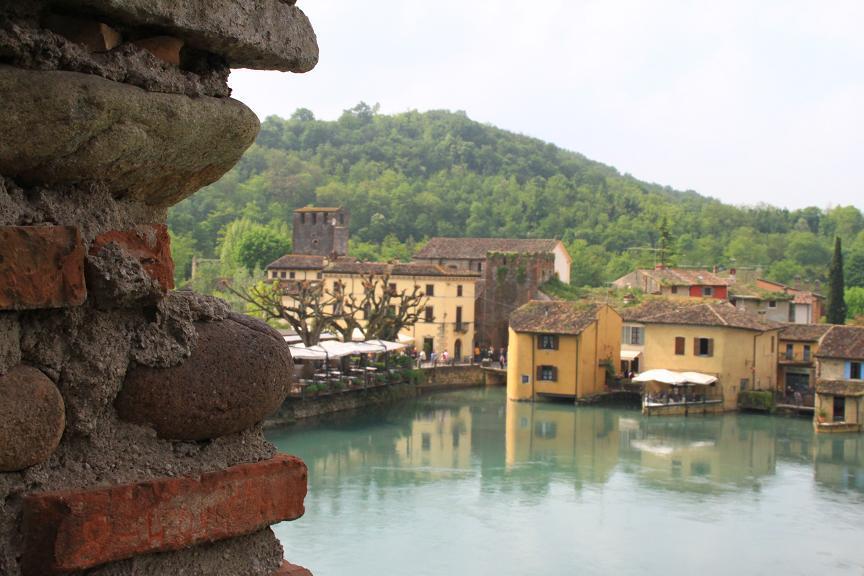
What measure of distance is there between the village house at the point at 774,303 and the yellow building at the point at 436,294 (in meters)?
12.8

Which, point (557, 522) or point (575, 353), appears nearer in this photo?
point (557, 522)

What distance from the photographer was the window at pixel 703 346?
41.7 m

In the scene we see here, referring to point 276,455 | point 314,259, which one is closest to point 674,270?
point 314,259

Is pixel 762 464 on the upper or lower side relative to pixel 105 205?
lower

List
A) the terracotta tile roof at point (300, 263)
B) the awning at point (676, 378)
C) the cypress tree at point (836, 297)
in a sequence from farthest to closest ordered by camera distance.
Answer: the terracotta tile roof at point (300, 263) → the cypress tree at point (836, 297) → the awning at point (676, 378)

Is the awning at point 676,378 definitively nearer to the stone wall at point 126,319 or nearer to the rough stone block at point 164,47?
the stone wall at point 126,319

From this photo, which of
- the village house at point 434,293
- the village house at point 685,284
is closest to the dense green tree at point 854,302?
the village house at point 685,284

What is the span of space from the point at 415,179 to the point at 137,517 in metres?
109

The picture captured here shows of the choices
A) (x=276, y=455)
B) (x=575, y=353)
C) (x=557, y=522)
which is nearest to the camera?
(x=276, y=455)

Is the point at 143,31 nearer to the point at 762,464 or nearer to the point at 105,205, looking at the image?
the point at 105,205

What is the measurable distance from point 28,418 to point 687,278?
5280 centimetres

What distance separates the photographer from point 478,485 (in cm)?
2659

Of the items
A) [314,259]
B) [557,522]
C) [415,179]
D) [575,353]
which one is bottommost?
[557,522]

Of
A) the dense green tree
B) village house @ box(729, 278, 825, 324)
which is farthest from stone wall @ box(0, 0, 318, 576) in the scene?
the dense green tree
